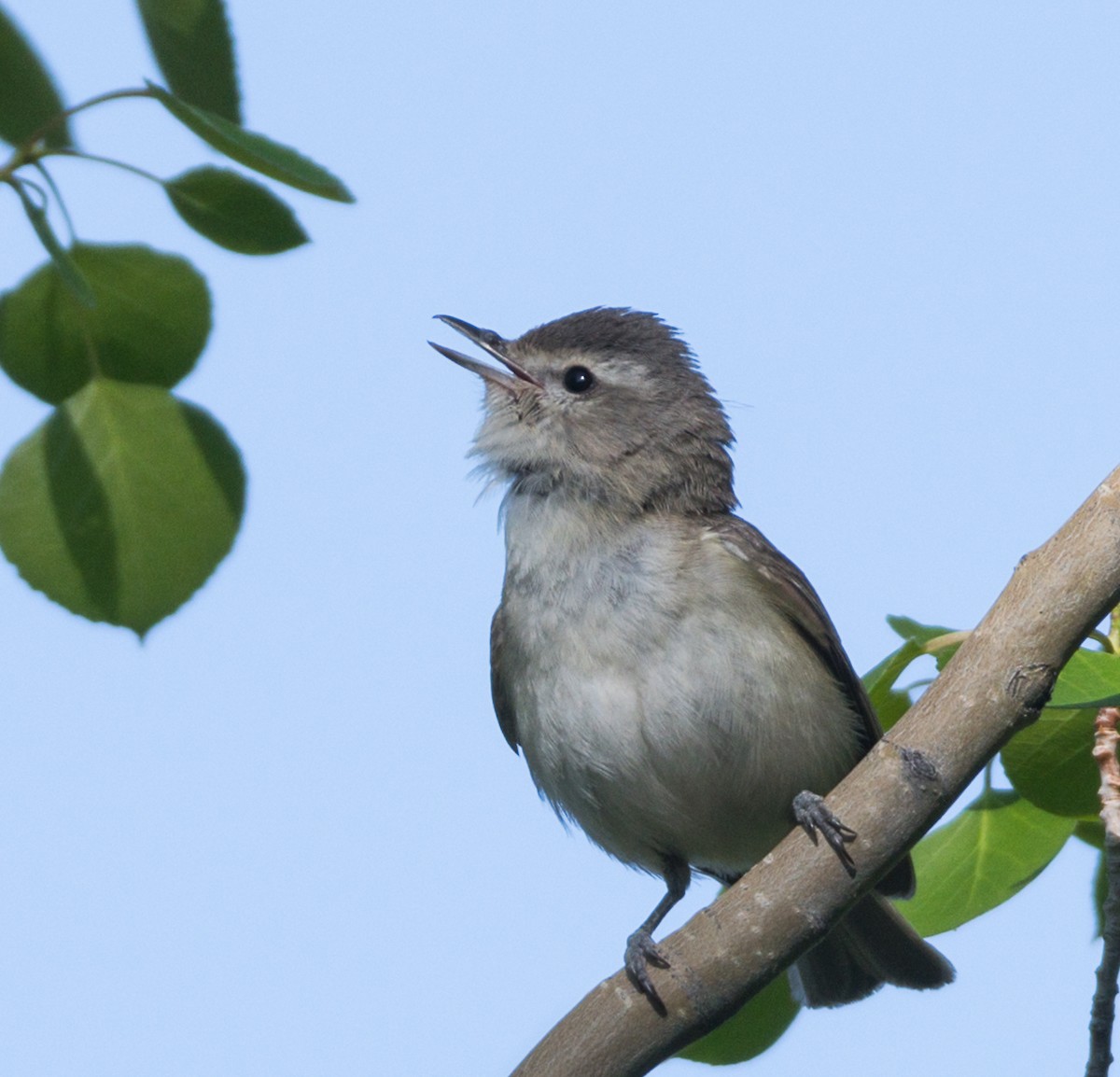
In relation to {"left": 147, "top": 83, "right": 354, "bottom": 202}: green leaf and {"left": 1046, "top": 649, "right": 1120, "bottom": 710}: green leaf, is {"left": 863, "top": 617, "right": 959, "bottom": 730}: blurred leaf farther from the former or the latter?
{"left": 147, "top": 83, "right": 354, "bottom": 202}: green leaf

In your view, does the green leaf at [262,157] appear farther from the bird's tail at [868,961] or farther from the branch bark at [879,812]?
the bird's tail at [868,961]

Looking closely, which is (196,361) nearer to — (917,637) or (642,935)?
(917,637)

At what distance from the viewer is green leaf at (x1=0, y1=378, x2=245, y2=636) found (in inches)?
103

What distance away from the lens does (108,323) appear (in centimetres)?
265

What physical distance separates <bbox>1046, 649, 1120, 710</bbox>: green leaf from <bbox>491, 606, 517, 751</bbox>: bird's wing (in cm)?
272

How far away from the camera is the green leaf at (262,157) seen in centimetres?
212

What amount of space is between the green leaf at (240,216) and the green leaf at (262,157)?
12.5 inches

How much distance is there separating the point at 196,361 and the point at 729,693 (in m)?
2.95

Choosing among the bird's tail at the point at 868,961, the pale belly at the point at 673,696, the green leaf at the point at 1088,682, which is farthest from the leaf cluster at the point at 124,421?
the bird's tail at the point at 868,961

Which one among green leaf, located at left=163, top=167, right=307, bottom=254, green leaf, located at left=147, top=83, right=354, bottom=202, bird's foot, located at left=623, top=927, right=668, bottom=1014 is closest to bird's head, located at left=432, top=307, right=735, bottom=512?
bird's foot, located at left=623, top=927, right=668, bottom=1014

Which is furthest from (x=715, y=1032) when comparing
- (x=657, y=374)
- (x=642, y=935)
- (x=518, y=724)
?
(x=657, y=374)

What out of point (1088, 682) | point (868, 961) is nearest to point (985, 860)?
point (1088, 682)

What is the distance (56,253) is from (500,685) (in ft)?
13.0

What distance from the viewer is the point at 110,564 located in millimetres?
2613
